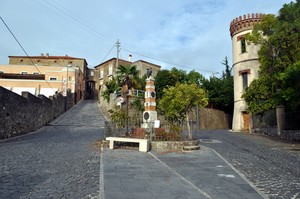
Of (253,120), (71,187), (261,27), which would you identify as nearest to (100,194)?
(71,187)

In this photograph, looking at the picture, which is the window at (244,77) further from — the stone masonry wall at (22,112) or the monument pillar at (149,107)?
A: the stone masonry wall at (22,112)

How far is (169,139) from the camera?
13.7 meters

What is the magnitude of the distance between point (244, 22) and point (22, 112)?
2267 centimetres

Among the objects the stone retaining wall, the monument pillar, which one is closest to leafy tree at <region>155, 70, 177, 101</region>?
the monument pillar

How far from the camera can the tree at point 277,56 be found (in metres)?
18.1

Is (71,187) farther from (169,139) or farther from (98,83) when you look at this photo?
(98,83)

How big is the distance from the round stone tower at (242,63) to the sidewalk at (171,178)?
59.3 feet

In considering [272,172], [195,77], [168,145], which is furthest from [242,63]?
[272,172]

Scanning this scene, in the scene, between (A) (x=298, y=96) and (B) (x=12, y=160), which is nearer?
(B) (x=12, y=160)

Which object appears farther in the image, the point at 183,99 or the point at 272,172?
the point at 183,99

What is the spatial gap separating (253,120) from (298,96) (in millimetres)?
10727

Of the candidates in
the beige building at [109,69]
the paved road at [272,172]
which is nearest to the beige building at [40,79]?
the beige building at [109,69]

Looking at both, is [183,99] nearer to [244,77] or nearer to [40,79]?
[244,77]

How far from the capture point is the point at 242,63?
2802 cm
